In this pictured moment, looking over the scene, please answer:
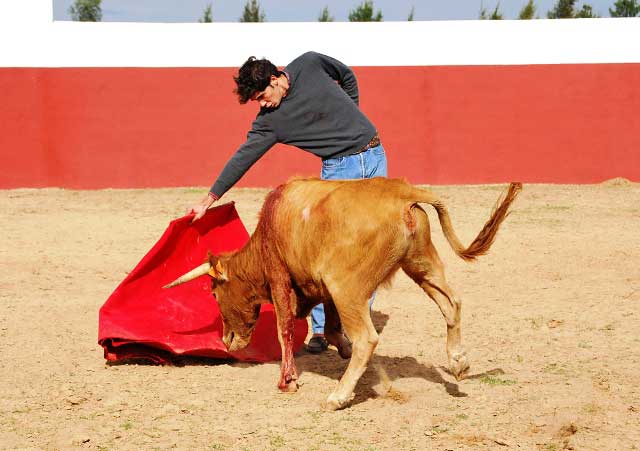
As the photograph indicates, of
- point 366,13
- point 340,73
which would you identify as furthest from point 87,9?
point 340,73

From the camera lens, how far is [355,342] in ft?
14.1

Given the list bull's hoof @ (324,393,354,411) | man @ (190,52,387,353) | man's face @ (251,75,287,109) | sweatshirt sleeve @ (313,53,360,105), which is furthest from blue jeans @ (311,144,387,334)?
bull's hoof @ (324,393,354,411)

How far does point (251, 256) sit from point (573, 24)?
10.5 m

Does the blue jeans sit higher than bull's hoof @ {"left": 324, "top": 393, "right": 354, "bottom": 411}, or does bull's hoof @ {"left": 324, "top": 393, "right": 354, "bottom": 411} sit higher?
the blue jeans

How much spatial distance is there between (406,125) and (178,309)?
8930mm

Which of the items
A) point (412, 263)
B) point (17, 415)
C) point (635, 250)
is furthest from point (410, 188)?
point (635, 250)

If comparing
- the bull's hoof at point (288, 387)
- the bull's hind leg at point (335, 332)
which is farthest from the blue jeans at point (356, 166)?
the bull's hoof at point (288, 387)

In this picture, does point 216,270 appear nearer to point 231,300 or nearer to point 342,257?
point 231,300

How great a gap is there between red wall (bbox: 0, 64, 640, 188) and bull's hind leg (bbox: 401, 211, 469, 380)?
909cm

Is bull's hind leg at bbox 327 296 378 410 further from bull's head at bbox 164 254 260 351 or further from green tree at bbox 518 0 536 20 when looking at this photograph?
green tree at bbox 518 0 536 20

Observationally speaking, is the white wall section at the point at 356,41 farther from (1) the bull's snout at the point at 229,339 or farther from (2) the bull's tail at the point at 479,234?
(2) the bull's tail at the point at 479,234

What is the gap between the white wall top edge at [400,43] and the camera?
537 inches

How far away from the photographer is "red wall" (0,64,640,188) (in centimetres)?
1356

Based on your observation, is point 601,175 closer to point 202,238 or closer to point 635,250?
point 635,250
